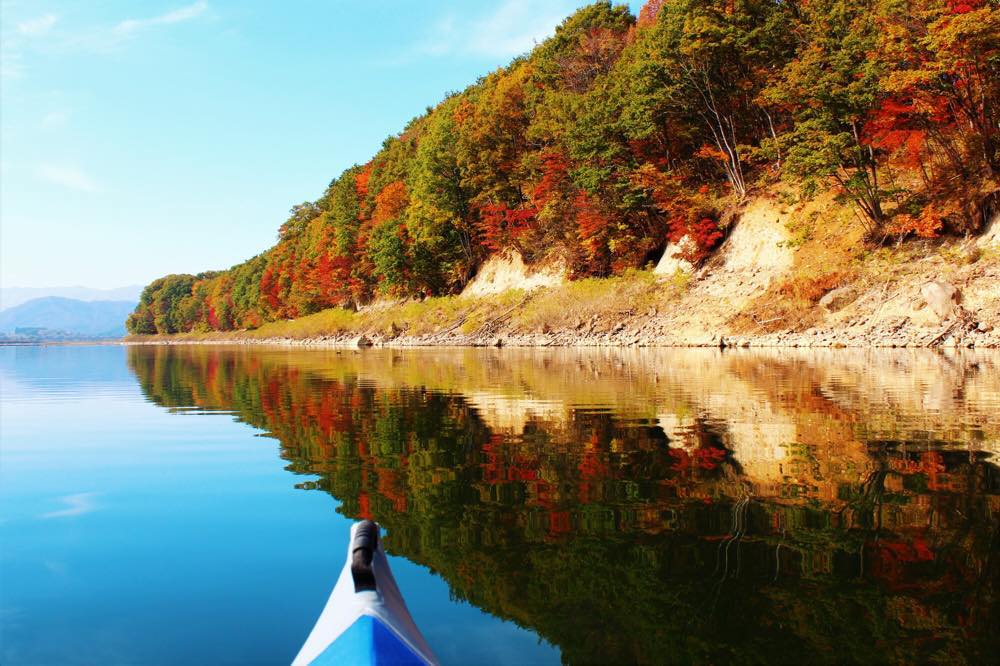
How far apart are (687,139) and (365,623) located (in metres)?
47.8

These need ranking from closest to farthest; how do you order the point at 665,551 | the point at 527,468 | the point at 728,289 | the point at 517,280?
the point at 665,551 → the point at 527,468 → the point at 728,289 → the point at 517,280

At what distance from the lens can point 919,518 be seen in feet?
17.7

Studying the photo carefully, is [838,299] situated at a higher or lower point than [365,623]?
higher

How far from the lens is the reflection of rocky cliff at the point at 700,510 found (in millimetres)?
3740

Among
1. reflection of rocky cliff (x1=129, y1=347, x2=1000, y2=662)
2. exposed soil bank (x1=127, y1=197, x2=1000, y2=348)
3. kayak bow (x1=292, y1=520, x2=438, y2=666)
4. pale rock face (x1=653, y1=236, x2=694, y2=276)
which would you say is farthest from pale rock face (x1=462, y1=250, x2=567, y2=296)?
kayak bow (x1=292, y1=520, x2=438, y2=666)

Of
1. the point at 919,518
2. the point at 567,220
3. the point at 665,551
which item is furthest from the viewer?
the point at 567,220

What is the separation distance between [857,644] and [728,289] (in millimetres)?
36156

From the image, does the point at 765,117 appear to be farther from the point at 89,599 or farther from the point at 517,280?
the point at 89,599

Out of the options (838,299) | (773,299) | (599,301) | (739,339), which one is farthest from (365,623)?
(599,301)

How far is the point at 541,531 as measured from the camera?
214 inches

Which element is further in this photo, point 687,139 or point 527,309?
point 527,309

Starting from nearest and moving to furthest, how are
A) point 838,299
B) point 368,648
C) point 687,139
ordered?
point 368,648 → point 838,299 → point 687,139

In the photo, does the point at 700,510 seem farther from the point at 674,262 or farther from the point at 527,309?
the point at 527,309

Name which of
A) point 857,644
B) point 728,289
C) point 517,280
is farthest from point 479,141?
point 857,644
